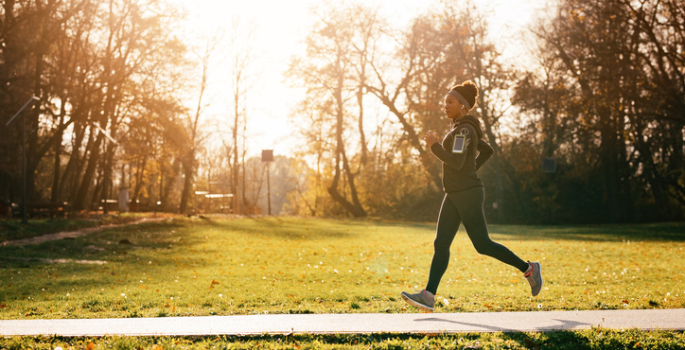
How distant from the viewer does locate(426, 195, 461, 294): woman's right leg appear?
19.5ft

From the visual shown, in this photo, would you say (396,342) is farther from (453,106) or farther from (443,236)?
(453,106)

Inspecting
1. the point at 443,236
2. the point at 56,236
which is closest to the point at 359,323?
the point at 443,236

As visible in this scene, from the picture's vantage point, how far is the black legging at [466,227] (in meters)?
5.77

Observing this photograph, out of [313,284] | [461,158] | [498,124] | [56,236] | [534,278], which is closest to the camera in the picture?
[461,158]

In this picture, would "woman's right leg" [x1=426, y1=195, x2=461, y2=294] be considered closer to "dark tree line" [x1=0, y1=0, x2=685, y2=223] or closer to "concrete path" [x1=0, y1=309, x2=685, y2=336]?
"concrete path" [x1=0, y1=309, x2=685, y2=336]

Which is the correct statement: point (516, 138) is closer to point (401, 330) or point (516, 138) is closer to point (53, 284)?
point (53, 284)

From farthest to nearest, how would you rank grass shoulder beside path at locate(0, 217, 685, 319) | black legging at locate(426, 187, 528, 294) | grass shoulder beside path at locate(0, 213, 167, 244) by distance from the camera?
1. grass shoulder beside path at locate(0, 213, 167, 244)
2. grass shoulder beside path at locate(0, 217, 685, 319)
3. black legging at locate(426, 187, 528, 294)

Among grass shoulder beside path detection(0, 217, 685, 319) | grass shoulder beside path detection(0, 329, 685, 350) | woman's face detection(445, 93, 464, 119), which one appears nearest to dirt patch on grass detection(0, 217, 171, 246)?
grass shoulder beside path detection(0, 217, 685, 319)

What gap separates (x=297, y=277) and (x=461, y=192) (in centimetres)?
609

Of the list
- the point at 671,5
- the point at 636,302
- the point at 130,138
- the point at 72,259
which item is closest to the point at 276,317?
the point at 636,302

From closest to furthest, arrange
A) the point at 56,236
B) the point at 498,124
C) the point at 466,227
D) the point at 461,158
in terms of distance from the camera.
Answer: the point at 461,158
the point at 466,227
the point at 56,236
the point at 498,124

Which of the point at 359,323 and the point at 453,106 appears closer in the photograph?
the point at 359,323

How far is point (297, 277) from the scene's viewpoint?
11.3m

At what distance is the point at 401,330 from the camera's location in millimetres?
5133
